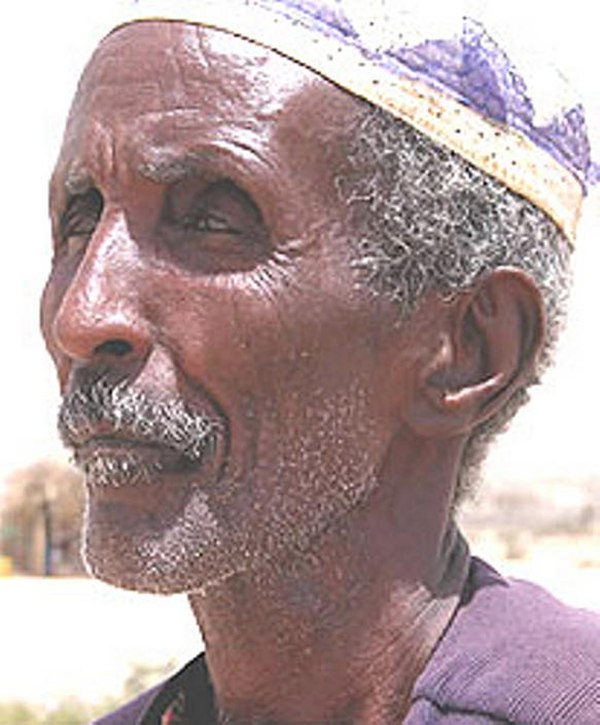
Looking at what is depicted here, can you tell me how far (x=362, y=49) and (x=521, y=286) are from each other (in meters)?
0.43

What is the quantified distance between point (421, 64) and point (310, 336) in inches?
17.7

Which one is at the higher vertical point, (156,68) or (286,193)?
(156,68)

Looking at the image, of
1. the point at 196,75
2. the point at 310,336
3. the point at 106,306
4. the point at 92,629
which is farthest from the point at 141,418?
the point at 92,629

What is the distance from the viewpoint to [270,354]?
8.73ft

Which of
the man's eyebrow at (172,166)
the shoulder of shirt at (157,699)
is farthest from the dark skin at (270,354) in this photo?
the shoulder of shirt at (157,699)

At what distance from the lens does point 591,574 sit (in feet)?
98.9

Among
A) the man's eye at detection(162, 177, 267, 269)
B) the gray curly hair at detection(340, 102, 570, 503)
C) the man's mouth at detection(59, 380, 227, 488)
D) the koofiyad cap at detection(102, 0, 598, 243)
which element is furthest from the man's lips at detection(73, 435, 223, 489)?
the koofiyad cap at detection(102, 0, 598, 243)

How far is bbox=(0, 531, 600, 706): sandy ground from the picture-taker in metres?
18.1

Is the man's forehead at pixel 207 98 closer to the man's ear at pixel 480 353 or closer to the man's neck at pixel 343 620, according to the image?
the man's ear at pixel 480 353

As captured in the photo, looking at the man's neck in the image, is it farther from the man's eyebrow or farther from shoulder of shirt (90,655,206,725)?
the man's eyebrow

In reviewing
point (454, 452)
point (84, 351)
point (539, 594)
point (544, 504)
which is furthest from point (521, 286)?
point (544, 504)

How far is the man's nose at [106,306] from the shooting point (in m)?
2.61

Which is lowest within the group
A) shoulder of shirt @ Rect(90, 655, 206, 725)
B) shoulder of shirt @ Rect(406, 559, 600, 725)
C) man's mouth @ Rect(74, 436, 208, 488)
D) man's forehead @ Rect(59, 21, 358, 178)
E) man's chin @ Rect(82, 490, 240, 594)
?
shoulder of shirt @ Rect(90, 655, 206, 725)

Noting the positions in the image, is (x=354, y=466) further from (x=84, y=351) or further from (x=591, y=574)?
(x=591, y=574)
